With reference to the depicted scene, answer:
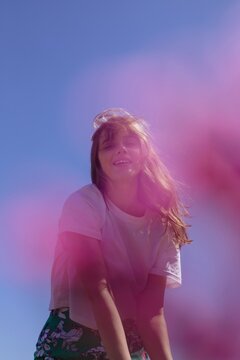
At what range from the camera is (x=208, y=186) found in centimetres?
401

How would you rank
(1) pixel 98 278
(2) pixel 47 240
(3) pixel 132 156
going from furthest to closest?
1. (2) pixel 47 240
2. (3) pixel 132 156
3. (1) pixel 98 278

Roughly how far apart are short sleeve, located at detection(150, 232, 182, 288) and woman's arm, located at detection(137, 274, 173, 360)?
51 mm

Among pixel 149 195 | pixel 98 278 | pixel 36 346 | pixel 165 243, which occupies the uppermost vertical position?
pixel 149 195

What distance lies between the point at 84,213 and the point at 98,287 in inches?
Result: 14.1

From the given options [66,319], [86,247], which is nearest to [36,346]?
[66,319]

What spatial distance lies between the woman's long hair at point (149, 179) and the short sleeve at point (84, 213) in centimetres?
21

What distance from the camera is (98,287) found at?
2398 millimetres

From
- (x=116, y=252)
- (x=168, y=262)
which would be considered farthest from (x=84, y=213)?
(x=168, y=262)

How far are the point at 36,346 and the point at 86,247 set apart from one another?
590 millimetres

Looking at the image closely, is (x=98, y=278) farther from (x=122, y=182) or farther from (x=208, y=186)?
(x=208, y=186)

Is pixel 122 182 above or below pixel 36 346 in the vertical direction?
above

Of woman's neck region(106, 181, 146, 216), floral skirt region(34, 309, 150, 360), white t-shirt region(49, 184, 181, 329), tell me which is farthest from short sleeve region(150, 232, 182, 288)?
floral skirt region(34, 309, 150, 360)

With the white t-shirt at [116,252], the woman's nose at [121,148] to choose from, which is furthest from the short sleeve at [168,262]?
the woman's nose at [121,148]

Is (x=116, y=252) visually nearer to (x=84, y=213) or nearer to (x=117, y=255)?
(x=117, y=255)
